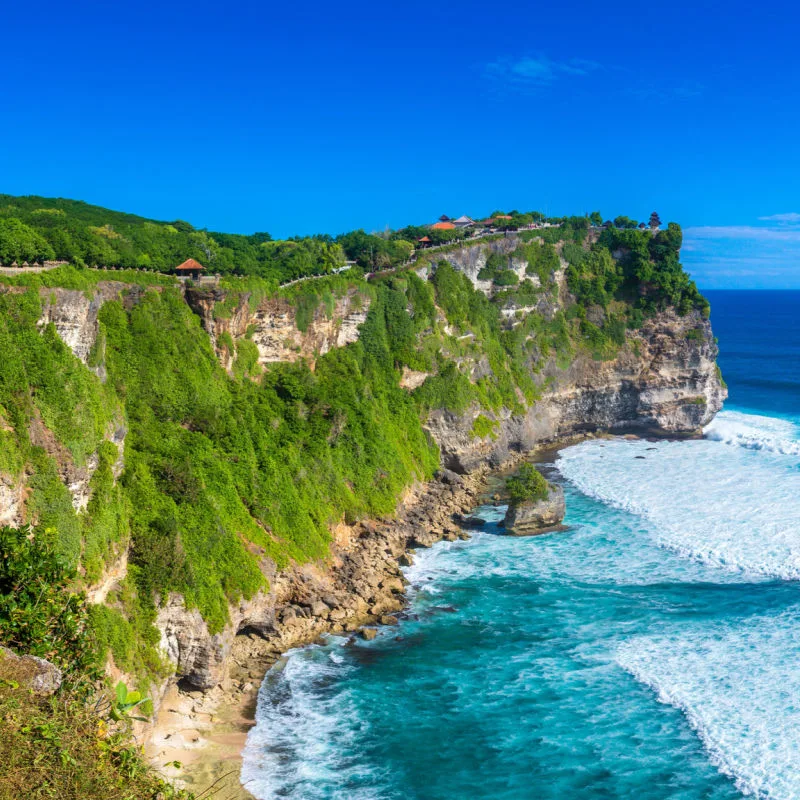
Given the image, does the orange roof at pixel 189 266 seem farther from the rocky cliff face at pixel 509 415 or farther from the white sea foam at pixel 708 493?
the white sea foam at pixel 708 493

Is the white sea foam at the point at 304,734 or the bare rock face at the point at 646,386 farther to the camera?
the bare rock face at the point at 646,386

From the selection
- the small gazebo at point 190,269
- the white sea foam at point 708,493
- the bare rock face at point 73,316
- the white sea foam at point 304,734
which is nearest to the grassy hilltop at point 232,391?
the bare rock face at point 73,316

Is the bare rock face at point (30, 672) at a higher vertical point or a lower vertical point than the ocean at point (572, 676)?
higher

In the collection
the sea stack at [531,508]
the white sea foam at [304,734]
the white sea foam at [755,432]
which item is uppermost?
the white sea foam at [755,432]

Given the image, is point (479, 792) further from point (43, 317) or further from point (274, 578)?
point (43, 317)

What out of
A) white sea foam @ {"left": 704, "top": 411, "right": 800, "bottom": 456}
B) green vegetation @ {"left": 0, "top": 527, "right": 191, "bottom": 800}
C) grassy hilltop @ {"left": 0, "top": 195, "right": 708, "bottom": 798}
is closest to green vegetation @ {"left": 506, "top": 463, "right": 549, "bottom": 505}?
grassy hilltop @ {"left": 0, "top": 195, "right": 708, "bottom": 798}

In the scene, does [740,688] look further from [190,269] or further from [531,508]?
[190,269]

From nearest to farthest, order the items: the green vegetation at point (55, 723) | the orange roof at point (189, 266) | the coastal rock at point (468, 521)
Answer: the green vegetation at point (55, 723), the orange roof at point (189, 266), the coastal rock at point (468, 521)

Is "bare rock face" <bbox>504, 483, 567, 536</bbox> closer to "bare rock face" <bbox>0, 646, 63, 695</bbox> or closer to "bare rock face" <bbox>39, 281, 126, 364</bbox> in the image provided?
"bare rock face" <bbox>39, 281, 126, 364</bbox>

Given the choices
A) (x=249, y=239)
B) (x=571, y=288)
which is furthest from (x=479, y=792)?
(x=249, y=239)
